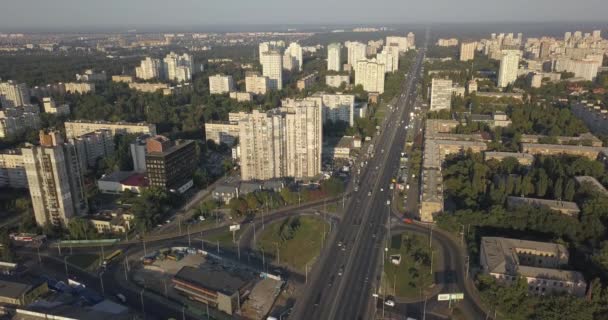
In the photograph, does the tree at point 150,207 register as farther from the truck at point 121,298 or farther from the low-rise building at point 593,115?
the low-rise building at point 593,115

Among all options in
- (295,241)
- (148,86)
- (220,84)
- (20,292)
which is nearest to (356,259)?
(295,241)

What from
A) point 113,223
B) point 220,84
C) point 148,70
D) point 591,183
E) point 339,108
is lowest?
point 113,223

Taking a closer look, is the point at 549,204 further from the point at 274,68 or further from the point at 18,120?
the point at 274,68

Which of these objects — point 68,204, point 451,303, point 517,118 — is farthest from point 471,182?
point 68,204

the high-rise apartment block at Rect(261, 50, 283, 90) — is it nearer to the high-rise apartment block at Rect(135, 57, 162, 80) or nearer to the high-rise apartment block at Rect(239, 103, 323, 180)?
the high-rise apartment block at Rect(135, 57, 162, 80)

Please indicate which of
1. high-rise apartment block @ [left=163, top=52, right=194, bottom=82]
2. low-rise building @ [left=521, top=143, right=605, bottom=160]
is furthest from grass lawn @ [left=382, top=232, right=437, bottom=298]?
high-rise apartment block @ [left=163, top=52, right=194, bottom=82]

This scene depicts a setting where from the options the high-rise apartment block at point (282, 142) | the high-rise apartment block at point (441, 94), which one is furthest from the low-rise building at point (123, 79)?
the high-rise apartment block at point (282, 142)

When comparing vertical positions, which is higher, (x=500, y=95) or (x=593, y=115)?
(x=500, y=95)

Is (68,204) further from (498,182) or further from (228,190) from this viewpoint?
(498,182)
